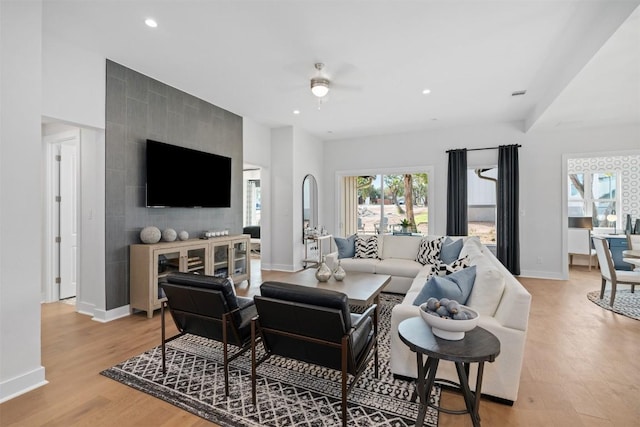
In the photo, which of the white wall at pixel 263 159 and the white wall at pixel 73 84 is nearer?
the white wall at pixel 73 84

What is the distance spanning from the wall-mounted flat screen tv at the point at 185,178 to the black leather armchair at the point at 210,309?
2.01m

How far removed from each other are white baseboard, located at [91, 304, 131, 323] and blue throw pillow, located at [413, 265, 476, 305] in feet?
11.0

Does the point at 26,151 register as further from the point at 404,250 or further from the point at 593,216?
the point at 593,216

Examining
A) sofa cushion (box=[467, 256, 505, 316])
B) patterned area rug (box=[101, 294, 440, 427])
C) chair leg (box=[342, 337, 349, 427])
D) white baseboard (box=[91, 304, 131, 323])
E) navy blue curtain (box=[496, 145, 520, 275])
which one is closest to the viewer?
chair leg (box=[342, 337, 349, 427])

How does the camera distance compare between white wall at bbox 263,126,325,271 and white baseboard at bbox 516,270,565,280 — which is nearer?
white baseboard at bbox 516,270,565,280

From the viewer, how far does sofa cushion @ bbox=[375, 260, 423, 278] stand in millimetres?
4371

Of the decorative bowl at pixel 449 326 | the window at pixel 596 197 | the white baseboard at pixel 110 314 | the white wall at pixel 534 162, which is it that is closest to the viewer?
the decorative bowl at pixel 449 326

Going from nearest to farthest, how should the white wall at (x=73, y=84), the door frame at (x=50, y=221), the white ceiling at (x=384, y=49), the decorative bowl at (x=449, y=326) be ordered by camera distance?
the decorative bowl at (x=449, y=326) → the white ceiling at (x=384, y=49) → the white wall at (x=73, y=84) → the door frame at (x=50, y=221)

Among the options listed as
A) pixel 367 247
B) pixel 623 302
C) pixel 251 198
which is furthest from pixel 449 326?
pixel 251 198

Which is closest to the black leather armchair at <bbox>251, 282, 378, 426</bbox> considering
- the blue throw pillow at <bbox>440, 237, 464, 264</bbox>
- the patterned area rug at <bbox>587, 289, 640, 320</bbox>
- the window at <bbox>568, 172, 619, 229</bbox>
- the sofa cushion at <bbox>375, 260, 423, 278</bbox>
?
the sofa cushion at <bbox>375, 260, 423, 278</bbox>

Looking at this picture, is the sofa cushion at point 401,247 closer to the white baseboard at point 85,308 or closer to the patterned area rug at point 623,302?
the patterned area rug at point 623,302

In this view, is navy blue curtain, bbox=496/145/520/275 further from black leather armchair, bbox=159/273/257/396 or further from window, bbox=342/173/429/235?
black leather armchair, bbox=159/273/257/396

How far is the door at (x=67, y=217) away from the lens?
4301mm

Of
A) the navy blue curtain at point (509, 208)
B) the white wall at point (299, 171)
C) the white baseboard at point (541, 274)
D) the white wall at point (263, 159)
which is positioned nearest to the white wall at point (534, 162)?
the white baseboard at point (541, 274)
